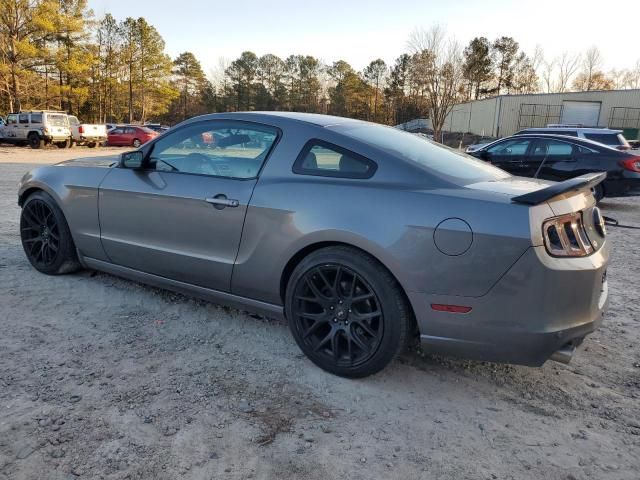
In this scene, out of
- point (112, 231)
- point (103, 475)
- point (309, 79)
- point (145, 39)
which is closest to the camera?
point (103, 475)

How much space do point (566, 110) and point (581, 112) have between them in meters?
1.33

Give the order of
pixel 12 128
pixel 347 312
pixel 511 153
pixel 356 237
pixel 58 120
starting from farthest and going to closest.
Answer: pixel 12 128 → pixel 58 120 → pixel 511 153 → pixel 347 312 → pixel 356 237

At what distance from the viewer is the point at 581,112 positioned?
123ft

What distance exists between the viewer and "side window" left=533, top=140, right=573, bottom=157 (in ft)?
29.5

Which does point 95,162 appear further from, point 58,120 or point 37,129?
point 58,120

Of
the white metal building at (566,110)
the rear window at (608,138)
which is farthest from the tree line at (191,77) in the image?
the rear window at (608,138)

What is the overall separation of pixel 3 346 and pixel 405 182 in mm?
2613

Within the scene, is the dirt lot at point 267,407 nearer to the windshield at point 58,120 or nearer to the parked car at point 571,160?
the parked car at point 571,160

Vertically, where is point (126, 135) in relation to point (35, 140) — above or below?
above

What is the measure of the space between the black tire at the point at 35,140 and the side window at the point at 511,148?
917 inches

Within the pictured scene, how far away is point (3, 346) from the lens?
3.00 meters

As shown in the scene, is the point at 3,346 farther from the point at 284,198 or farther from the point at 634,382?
the point at 634,382

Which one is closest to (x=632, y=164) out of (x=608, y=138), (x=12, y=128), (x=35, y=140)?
(x=608, y=138)

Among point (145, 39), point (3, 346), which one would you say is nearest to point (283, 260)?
point (3, 346)
